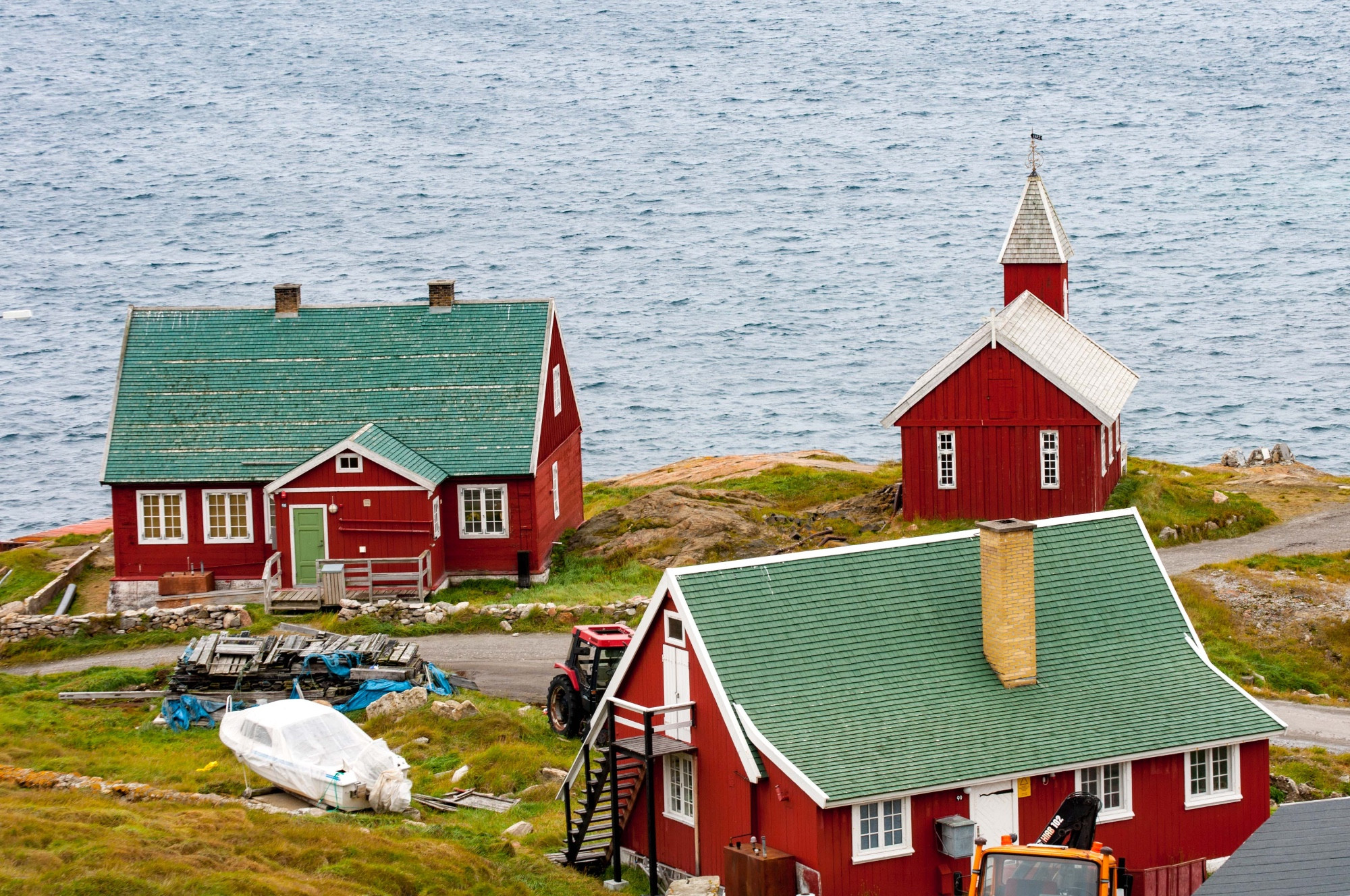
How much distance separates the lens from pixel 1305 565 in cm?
4575

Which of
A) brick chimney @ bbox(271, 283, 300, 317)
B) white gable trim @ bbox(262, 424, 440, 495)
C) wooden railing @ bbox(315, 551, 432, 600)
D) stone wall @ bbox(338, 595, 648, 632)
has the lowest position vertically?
stone wall @ bbox(338, 595, 648, 632)

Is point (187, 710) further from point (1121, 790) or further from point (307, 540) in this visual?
point (1121, 790)

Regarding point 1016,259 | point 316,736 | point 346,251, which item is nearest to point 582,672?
point 316,736

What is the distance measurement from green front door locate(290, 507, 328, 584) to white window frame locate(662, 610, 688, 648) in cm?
2113

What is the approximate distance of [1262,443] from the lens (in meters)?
88.0

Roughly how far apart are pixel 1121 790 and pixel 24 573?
119 ft

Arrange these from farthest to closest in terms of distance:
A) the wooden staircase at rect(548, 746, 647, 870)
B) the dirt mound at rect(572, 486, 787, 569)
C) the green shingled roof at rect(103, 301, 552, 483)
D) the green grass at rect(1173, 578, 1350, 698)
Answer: the green shingled roof at rect(103, 301, 552, 483) → the dirt mound at rect(572, 486, 787, 569) → the green grass at rect(1173, 578, 1350, 698) → the wooden staircase at rect(548, 746, 647, 870)

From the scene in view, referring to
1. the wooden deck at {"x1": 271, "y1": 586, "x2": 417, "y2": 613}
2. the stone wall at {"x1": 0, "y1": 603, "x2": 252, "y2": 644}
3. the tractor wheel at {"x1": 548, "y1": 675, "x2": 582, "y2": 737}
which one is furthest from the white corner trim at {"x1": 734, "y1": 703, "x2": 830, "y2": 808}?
the stone wall at {"x1": 0, "y1": 603, "x2": 252, "y2": 644}

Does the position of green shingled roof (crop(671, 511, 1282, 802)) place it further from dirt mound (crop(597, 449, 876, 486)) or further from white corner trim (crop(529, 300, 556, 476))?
dirt mound (crop(597, 449, 876, 486))

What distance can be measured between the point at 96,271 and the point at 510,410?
89.8 m

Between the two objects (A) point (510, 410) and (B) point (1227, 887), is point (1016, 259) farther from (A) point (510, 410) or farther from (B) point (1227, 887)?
(B) point (1227, 887)

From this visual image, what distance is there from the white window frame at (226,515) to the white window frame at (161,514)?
19.7 inches

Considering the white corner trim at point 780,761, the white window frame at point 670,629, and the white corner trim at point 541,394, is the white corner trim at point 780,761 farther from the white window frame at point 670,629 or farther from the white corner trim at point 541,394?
the white corner trim at point 541,394

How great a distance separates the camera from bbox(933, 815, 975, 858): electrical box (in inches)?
1017
